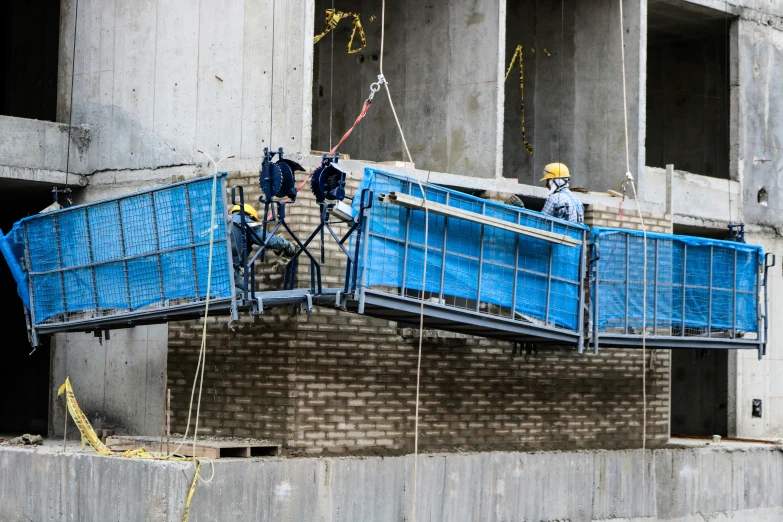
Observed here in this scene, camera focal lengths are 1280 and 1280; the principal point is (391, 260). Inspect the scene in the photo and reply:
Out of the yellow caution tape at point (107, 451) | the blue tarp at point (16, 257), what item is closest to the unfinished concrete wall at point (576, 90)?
the blue tarp at point (16, 257)

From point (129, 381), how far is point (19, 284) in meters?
1.82

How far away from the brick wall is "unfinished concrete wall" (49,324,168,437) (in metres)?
0.40

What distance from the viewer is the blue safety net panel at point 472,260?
12539 mm

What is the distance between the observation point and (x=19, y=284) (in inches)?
579

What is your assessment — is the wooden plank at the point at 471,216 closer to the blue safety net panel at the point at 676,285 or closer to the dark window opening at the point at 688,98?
the blue safety net panel at the point at 676,285

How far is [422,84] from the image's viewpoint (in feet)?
56.8

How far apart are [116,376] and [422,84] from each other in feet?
18.4

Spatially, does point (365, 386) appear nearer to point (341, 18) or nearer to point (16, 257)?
point (16, 257)

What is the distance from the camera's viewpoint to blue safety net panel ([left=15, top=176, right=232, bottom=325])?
1275 cm

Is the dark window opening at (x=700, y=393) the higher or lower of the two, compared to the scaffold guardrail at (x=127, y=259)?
lower

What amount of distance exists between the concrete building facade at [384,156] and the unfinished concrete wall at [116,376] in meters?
0.03

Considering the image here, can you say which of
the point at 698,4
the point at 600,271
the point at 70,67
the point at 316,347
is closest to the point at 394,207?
the point at 316,347

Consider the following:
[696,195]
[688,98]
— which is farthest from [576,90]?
[688,98]

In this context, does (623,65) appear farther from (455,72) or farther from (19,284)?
(19,284)
